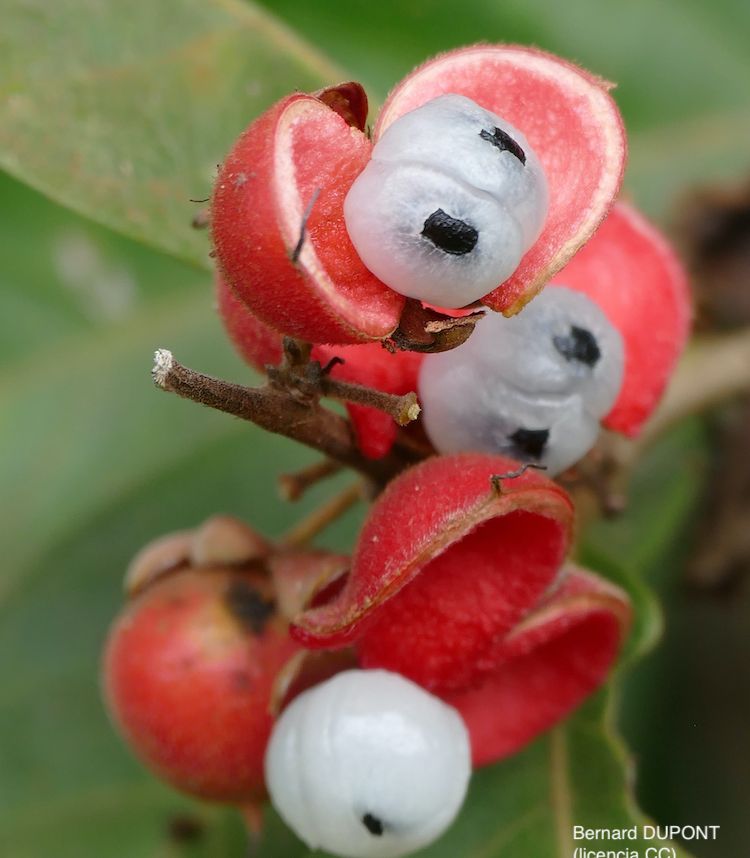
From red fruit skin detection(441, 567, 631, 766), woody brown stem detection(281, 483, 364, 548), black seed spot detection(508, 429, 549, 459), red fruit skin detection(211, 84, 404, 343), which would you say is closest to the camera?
red fruit skin detection(211, 84, 404, 343)

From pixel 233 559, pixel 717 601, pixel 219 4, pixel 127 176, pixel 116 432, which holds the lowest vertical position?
pixel 116 432

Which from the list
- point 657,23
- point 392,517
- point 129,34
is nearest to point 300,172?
point 392,517

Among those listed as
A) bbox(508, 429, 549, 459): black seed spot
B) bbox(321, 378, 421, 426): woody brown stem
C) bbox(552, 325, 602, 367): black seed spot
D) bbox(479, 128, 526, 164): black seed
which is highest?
bbox(479, 128, 526, 164): black seed

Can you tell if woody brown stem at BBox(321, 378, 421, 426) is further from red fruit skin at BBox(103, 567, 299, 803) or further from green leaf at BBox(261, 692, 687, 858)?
green leaf at BBox(261, 692, 687, 858)

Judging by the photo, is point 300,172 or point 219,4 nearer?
point 300,172

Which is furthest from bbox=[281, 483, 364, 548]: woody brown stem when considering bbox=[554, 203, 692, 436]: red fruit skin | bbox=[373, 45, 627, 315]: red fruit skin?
bbox=[373, 45, 627, 315]: red fruit skin

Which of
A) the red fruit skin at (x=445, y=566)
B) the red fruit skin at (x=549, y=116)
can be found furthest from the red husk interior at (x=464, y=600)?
the red fruit skin at (x=549, y=116)

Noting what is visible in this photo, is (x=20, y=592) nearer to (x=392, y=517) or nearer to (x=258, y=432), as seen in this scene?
(x=258, y=432)

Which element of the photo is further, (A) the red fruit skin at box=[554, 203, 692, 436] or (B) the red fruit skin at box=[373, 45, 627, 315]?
(A) the red fruit skin at box=[554, 203, 692, 436]
